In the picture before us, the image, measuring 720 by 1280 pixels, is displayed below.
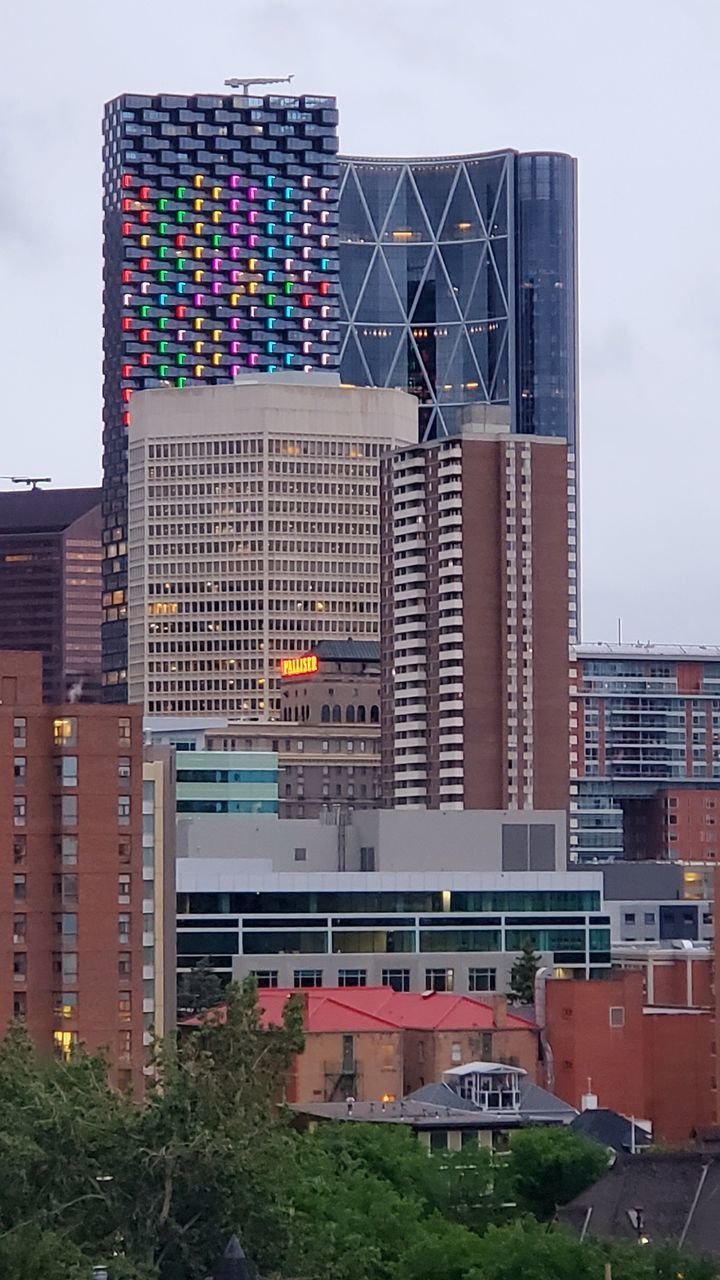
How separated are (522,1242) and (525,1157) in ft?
97.6

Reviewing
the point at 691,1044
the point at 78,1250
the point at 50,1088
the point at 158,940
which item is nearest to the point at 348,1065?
the point at 158,940

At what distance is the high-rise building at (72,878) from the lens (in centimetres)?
15050

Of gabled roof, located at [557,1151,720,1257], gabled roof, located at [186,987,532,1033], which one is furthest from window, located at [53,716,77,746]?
gabled roof, located at [557,1151,720,1257]

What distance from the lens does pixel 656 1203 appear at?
374ft

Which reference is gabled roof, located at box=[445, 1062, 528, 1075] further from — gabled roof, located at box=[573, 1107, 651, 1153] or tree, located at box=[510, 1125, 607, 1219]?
tree, located at box=[510, 1125, 607, 1219]

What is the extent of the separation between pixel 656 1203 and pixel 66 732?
161ft

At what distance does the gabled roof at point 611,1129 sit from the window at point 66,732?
31239 mm

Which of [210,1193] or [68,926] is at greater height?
[68,926]

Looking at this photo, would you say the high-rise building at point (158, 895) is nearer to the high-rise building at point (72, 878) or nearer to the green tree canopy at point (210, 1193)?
the high-rise building at point (72, 878)

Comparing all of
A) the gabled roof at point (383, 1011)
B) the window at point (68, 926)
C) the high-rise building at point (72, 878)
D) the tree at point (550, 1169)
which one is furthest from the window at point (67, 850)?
the tree at point (550, 1169)

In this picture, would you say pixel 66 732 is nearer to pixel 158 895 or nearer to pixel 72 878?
pixel 72 878

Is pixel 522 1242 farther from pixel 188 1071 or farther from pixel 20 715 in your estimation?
pixel 20 715

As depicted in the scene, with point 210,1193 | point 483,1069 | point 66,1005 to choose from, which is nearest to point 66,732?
point 66,1005

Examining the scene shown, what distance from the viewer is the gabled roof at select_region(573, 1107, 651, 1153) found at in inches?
5896
